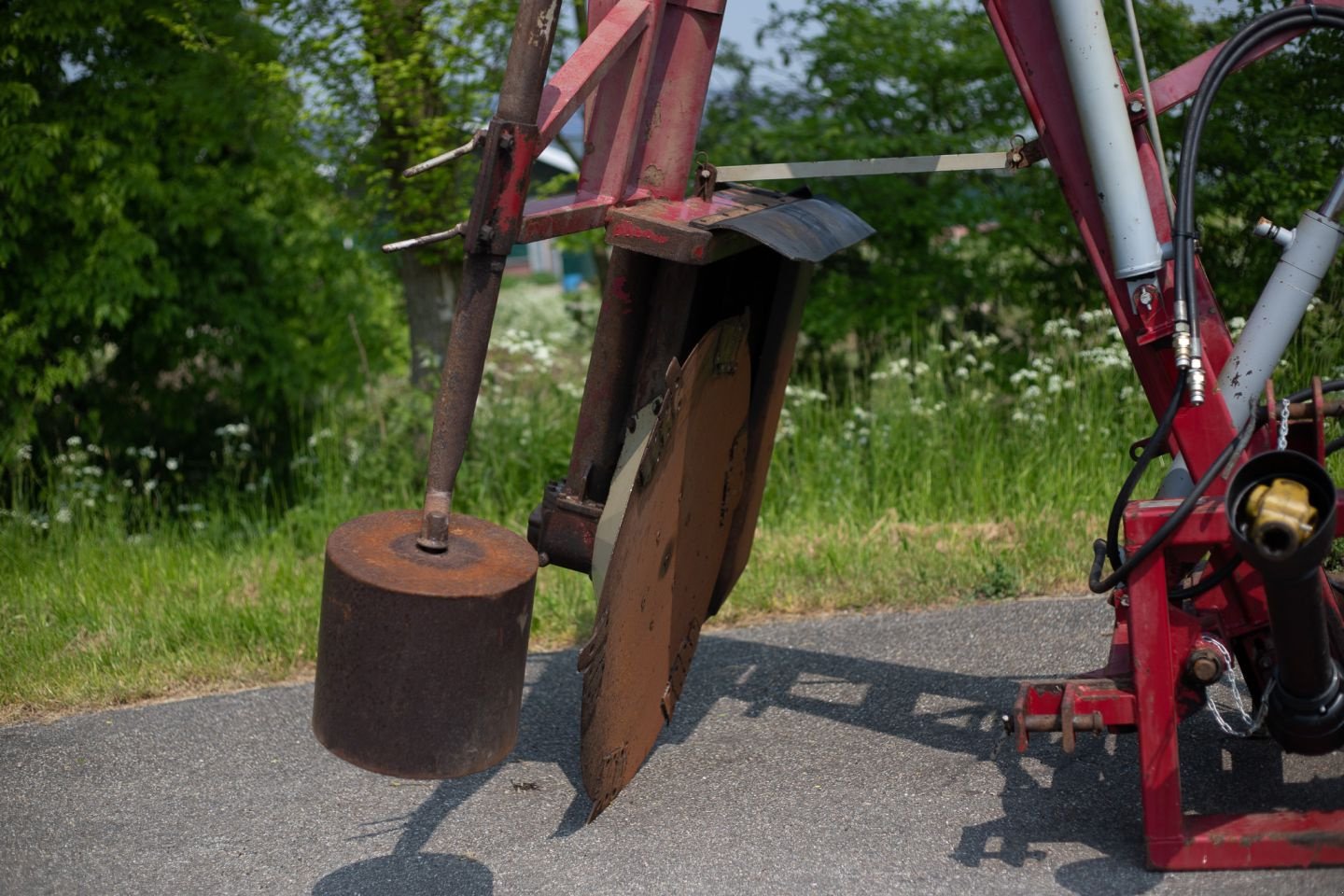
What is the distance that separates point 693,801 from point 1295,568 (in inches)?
64.1

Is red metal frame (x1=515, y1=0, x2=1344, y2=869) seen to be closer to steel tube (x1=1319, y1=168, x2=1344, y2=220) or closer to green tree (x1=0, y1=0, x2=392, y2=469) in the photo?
steel tube (x1=1319, y1=168, x2=1344, y2=220)

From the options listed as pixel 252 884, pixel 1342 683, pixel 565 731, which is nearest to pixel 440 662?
pixel 252 884

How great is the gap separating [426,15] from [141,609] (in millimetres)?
3277

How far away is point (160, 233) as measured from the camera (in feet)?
23.8

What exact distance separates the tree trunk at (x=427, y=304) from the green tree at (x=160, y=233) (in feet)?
0.90

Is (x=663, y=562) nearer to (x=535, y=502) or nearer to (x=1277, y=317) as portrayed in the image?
(x=1277, y=317)

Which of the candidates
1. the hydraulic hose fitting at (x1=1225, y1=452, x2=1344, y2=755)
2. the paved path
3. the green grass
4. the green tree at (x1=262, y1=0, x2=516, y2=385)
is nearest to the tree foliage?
the green grass

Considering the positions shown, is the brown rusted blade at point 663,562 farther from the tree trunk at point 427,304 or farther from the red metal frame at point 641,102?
the tree trunk at point 427,304

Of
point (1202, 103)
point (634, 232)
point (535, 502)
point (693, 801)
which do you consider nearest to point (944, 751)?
point (693, 801)

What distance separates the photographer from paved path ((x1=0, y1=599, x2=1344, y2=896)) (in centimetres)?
320

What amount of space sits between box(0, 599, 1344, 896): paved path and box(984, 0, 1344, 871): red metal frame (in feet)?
0.30

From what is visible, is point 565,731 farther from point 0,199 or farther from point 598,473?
point 0,199

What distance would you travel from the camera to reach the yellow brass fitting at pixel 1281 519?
8.49 feet

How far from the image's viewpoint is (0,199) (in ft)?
22.5
